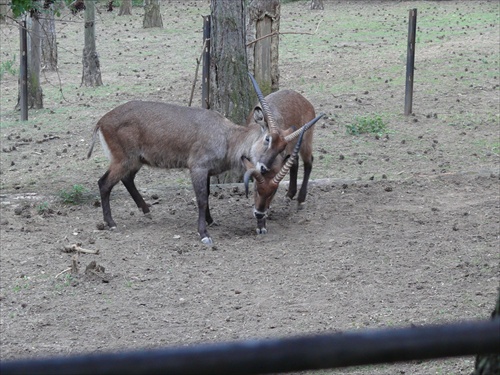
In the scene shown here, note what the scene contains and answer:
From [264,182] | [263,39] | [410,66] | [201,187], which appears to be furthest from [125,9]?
[264,182]

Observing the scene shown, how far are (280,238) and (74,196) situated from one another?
2314mm

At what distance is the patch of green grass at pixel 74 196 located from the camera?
8.25 meters

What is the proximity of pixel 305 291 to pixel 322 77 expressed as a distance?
962cm

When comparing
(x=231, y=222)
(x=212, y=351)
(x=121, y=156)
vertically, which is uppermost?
(x=212, y=351)

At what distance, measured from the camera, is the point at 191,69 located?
1686 cm

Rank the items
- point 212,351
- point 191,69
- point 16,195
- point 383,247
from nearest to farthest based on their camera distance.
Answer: point 212,351, point 383,247, point 16,195, point 191,69

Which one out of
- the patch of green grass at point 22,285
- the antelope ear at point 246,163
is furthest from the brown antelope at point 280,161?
the patch of green grass at point 22,285

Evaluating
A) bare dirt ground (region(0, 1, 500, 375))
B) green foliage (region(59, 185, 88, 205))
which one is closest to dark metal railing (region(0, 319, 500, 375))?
bare dirt ground (region(0, 1, 500, 375))

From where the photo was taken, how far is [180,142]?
24.9ft

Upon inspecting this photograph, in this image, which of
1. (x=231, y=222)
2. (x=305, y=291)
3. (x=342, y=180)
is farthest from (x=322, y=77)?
(x=305, y=291)

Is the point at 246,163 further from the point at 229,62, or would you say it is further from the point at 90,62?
the point at 90,62

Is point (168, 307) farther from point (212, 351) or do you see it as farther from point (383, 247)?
point (212, 351)

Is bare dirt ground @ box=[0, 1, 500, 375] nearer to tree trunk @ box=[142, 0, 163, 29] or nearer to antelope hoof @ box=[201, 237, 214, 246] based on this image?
antelope hoof @ box=[201, 237, 214, 246]

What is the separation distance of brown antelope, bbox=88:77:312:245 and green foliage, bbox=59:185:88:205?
64 centimetres
